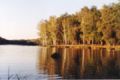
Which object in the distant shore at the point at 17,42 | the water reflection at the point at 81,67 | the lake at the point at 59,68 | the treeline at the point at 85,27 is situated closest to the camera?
the lake at the point at 59,68

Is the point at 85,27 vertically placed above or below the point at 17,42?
above

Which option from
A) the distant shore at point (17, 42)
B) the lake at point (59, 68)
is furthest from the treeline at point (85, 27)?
the lake at point (59, 68)

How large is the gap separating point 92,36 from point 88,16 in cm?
598

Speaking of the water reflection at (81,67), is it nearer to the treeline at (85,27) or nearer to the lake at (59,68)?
the lake at (59,68)

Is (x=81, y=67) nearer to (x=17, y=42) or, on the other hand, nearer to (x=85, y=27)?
(x=85, y=27)

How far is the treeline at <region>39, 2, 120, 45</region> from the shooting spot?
279 ft

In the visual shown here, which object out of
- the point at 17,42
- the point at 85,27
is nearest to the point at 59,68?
the point at 85,27

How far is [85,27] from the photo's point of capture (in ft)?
315

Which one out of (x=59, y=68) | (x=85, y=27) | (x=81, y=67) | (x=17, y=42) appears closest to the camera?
(x=59, y=68)

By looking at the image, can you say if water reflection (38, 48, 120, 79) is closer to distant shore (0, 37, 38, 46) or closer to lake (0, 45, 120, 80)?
lake (0, 45, 120, 80)

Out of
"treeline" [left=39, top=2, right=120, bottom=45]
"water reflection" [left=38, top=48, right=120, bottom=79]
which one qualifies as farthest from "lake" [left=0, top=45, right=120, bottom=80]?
"treeline" [left=39, top=2, right=120, bottom=45]

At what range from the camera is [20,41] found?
165875 millimetres

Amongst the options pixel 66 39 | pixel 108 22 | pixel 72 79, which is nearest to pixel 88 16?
pixel 108 22

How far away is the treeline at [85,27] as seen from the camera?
85.2m
